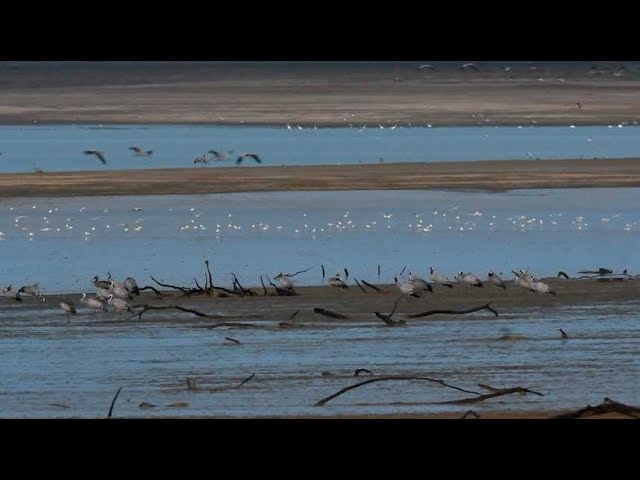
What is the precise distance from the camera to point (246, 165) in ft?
67.9

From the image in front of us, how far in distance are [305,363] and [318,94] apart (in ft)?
82.7

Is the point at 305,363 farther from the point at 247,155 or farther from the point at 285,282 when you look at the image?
the point at 247,155

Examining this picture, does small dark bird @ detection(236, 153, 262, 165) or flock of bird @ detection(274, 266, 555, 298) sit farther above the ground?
flock of bird @ detection(274, 266, 555, 298)

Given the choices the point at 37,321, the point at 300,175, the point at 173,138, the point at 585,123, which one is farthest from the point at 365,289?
the point at 585,123

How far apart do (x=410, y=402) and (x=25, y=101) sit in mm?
25270

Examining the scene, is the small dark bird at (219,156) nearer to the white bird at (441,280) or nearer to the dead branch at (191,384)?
the white bird at (441,280)

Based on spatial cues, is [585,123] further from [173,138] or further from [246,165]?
[246,165]

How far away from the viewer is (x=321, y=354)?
9.78 meters

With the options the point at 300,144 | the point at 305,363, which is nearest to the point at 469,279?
the point at 305,363

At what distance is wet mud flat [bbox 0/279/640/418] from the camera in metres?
8.64

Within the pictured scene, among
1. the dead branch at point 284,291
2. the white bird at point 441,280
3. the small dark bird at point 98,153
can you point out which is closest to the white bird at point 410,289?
the white bird at point 441,280

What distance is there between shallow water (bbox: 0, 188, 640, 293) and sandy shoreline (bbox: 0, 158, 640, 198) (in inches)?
19.3

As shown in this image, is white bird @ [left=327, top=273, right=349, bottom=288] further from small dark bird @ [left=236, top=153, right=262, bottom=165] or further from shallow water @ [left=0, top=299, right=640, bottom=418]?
small dark bird @ [left=236, top=153, right=262, bottom=165]

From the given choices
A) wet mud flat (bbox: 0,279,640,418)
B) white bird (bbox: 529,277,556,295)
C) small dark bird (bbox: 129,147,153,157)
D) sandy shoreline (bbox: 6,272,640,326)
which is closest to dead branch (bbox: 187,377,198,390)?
wet mud flat (bbox: 0,279,640,418)
